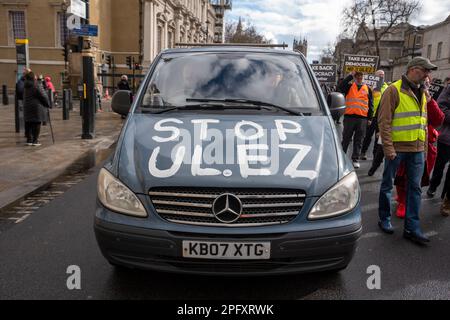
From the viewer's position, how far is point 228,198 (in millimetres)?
2988

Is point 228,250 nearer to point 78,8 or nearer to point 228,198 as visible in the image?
point 228,198

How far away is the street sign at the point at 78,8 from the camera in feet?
34.3

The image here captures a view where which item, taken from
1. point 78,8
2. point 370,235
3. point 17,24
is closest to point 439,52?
point 17,24

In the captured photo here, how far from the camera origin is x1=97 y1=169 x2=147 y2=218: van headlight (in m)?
3.07

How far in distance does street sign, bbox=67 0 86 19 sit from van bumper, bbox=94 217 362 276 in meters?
8.81

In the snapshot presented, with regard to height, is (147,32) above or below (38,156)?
above

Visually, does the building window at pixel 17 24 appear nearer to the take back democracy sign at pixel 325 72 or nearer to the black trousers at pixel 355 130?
the take back democracy sign at pixel 325 72

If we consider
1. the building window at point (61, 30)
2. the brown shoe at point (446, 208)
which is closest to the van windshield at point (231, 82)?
the brown shoe at point (446, 208)

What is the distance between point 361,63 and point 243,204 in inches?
619

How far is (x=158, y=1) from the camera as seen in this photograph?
157ft

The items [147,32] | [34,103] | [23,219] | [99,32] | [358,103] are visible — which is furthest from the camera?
[147,32]
